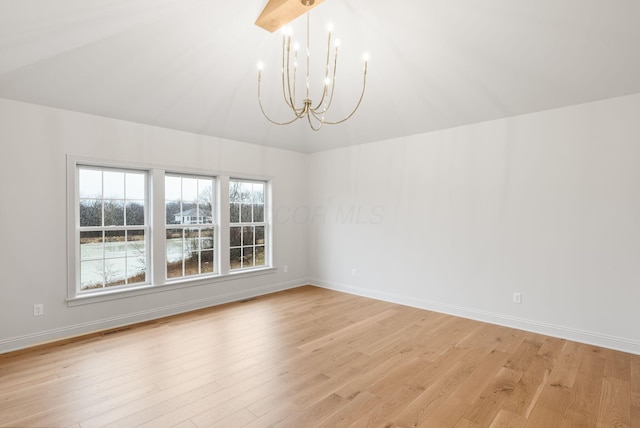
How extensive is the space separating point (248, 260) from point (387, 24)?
4.02m

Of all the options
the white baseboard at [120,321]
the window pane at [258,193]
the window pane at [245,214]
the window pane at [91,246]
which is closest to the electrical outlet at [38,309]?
the white baseboard at [120,321]

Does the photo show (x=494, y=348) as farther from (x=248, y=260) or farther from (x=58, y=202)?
(x=58, y=202)

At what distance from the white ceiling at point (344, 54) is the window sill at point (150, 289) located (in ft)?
6.96

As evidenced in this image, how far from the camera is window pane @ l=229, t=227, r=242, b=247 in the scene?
5.30 meters

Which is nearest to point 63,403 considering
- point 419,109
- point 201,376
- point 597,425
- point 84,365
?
point 84,365

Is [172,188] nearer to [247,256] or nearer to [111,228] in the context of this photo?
[111,228]

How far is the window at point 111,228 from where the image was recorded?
153 inches

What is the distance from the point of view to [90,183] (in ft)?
12.9

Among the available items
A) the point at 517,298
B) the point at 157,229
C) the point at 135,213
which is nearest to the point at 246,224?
the point at 157,229

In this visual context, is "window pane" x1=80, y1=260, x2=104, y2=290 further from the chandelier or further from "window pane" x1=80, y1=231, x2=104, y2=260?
the chandelier

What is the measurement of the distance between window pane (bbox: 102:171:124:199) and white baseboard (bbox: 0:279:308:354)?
1.50m

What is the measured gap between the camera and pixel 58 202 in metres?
3.59

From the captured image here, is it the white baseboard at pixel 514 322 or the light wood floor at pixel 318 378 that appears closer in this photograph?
the light wood floor at pixel 318 378

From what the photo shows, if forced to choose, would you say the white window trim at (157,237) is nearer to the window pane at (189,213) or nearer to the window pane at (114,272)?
the window pane at (114,272)
